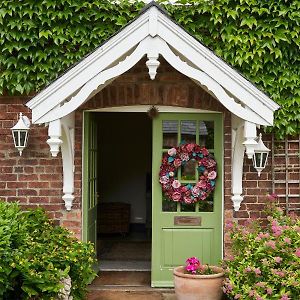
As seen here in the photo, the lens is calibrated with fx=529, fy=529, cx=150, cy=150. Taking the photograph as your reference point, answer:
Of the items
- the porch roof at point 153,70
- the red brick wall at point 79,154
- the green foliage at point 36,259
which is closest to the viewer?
the green foliage at point 36,259

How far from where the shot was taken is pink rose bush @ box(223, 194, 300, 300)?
5496 millimetres

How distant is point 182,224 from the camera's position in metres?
7.21

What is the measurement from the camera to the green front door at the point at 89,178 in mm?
7246

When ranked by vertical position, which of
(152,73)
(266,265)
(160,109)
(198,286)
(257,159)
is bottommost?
(198,286)

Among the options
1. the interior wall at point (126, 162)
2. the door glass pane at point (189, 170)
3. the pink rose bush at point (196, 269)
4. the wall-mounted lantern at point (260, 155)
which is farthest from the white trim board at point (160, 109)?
the interior wall at point (126, 162)

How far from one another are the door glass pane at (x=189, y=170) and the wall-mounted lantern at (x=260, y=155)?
83cm

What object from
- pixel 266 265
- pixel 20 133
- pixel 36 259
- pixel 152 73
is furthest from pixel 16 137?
pixel 266 265

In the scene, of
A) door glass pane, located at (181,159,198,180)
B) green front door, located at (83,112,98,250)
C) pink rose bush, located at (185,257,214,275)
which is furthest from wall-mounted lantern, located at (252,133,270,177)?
green front door, located at (83,112,98,250)

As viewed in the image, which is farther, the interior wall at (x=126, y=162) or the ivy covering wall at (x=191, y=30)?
the interior wall at (x=126, y=162)

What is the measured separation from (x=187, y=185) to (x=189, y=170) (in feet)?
0.69

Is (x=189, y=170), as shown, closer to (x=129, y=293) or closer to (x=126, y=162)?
(x=129, y=293)

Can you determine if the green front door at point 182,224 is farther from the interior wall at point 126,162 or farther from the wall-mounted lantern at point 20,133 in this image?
the interior wall at point 126,162

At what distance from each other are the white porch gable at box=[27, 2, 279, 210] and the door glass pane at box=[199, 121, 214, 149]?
1.17 meters

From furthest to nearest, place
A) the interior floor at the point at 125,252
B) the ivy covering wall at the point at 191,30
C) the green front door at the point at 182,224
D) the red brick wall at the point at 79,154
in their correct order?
the interior floor at the point at 125,252 < the green front door at the point at 182,224 < the red brick wall at the point at 79,154 < the ivy covering wall at the point at 191,30
